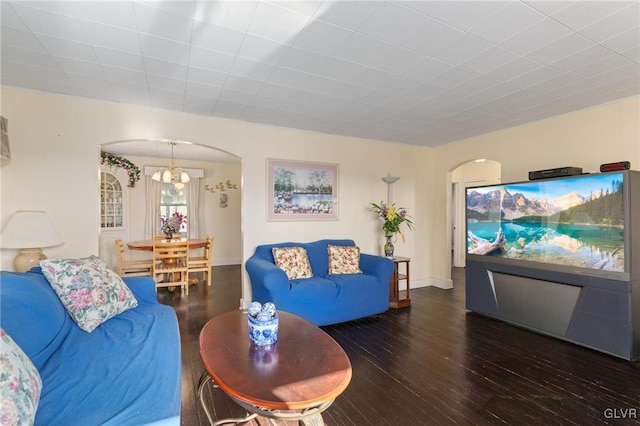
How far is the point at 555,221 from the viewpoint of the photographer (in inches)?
120

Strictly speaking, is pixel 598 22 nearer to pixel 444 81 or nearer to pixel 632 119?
pixel 444 81

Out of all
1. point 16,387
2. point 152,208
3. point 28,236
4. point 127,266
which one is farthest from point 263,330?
point 152,208

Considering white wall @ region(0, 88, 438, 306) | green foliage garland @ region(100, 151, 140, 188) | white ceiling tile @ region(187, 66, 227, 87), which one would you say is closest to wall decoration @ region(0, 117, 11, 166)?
white wall @ region(0, 88, 438, 306)

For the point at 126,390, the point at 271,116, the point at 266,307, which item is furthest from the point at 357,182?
the point at 126,390

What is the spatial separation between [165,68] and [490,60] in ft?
8.68

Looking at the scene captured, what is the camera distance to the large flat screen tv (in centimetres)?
265

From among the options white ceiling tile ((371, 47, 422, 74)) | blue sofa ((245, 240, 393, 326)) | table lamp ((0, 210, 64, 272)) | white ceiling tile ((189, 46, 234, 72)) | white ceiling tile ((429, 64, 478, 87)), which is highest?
white ceiling tile ((189, 46, 234, 72))

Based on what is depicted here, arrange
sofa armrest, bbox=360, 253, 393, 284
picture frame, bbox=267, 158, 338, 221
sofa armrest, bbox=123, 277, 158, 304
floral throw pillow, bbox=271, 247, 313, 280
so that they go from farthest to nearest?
1. picture frame, bbox=267, 158, 338, 221
2. sofa armrest, bbox=360, 253, 393, 284
3. floral throw pillow, bbox=271, 247, 313, 280
4. sofa armrest, bbox=123, 277, 158, 304

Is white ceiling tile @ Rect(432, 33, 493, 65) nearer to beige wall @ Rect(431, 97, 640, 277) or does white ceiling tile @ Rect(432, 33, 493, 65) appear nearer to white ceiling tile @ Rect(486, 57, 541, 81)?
white ceiling tile @ Rect(486, 57, 541, 81)

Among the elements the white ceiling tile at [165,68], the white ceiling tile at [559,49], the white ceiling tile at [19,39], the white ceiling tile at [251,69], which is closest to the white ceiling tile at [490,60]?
the white ceiling tile at [559,49]

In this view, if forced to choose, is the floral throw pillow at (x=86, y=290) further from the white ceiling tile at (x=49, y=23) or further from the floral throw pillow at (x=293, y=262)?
the floral throw pillow at (x=293, y=262)

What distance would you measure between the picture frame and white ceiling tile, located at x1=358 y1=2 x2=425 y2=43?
240cm

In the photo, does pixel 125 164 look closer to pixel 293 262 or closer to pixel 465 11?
pixel 293 262

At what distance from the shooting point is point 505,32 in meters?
2.00
